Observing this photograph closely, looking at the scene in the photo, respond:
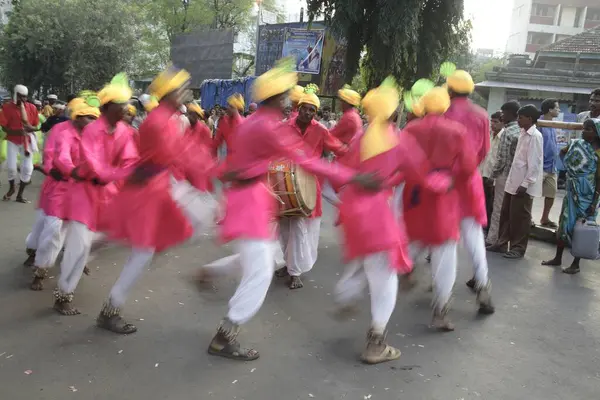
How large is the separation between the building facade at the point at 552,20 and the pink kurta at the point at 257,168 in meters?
54.5

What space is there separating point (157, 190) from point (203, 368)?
1.28m

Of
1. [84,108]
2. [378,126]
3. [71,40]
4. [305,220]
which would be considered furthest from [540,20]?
[84,108]

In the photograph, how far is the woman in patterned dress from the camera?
584 centimetres

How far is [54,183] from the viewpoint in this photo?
15.3ft

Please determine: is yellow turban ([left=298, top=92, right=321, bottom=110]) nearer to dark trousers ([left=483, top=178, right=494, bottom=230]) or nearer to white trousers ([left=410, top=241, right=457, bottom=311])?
white trousers ([left=410, top=241, right=457, bottom=311])

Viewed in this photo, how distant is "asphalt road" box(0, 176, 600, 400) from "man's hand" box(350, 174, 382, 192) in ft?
4.05

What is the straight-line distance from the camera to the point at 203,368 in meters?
3.57

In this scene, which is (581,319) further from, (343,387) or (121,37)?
(121,37)

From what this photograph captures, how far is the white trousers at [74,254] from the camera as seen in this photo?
4176 mm

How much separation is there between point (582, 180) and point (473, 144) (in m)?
2.04

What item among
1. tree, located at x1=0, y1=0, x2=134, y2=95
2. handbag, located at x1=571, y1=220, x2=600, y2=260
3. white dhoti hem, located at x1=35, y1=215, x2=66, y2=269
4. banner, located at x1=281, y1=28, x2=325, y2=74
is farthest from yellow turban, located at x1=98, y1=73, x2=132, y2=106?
tree, located at x1=0, y1=0, x2=134, y2=95

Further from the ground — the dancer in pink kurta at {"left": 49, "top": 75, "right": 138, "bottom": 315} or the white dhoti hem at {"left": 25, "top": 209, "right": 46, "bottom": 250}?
the dancer in pink kurta at {"left": 49, "top": 75, "right": 138, "bottom": 315}

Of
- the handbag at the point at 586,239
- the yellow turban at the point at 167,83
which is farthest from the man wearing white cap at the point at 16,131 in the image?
the handbag at the point at 586,239

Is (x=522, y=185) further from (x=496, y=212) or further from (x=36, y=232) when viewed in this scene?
(x=36, y=232)
